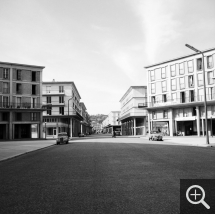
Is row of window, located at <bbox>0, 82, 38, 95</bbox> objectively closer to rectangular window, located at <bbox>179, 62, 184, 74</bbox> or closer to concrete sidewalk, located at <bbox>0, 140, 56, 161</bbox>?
concrete sidewalk, located at <bbox>0, 140, 56, 161</bbox>

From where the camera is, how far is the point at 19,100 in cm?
5147

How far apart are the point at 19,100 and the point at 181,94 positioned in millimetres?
33705

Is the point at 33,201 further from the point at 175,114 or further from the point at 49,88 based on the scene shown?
the point at 49,88

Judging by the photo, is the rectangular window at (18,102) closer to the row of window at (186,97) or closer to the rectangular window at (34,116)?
the rectangular window at (34,116)

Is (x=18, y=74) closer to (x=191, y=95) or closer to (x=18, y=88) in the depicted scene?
(x=18, y=88)

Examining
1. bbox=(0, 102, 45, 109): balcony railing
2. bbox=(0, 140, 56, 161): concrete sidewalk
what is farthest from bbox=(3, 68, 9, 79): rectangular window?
bbox=(0, 140, 56, 161): concrete sidewalk

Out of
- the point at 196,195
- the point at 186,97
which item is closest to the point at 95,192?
the point at 196,195

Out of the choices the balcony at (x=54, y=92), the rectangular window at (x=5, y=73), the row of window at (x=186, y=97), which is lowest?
the row of window at (x=186, y=97)

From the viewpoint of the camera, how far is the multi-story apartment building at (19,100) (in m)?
49.2

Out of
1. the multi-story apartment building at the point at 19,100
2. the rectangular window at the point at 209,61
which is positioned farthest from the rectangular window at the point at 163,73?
the multi-story apartment building at the point at 19,100

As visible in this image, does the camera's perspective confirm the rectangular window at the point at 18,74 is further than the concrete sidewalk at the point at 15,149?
Yes

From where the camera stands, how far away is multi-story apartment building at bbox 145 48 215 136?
154 feet

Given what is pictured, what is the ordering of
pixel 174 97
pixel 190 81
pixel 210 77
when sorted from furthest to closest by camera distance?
pixel 174 97 → pixel 190 81 → pixel 210 77

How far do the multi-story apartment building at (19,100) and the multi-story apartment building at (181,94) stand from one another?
25.0 meters
